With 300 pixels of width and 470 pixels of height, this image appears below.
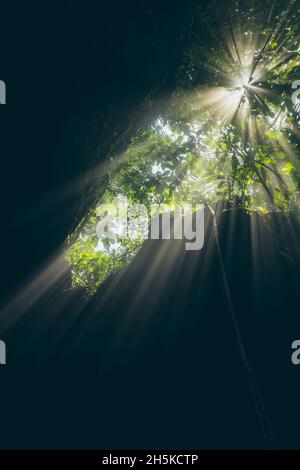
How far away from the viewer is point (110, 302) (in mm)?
7066

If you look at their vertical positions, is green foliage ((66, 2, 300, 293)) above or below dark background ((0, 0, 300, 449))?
above

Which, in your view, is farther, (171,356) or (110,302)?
(110,302)

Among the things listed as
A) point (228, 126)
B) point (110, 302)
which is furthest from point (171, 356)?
point (228, 126)

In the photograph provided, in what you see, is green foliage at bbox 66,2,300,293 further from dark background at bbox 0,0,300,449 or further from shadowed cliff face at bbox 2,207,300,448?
shadowed cliff face at bbox 2,207,300,448

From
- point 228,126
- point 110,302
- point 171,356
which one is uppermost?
point 228,126

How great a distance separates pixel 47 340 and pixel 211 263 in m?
3.87

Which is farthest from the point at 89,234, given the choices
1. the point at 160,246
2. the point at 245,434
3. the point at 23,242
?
the point at 245,434

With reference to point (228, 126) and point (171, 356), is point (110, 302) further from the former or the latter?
point (228, 126)

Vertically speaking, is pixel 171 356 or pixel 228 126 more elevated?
pixel 228 126

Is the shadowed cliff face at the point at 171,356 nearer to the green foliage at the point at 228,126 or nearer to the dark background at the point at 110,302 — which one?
the dark background at the point at 110,302

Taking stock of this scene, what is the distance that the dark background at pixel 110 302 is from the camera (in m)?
3.73

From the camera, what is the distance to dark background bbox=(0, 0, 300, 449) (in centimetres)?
373

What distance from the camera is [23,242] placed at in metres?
4.16

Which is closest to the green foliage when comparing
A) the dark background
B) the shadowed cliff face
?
the dark background
